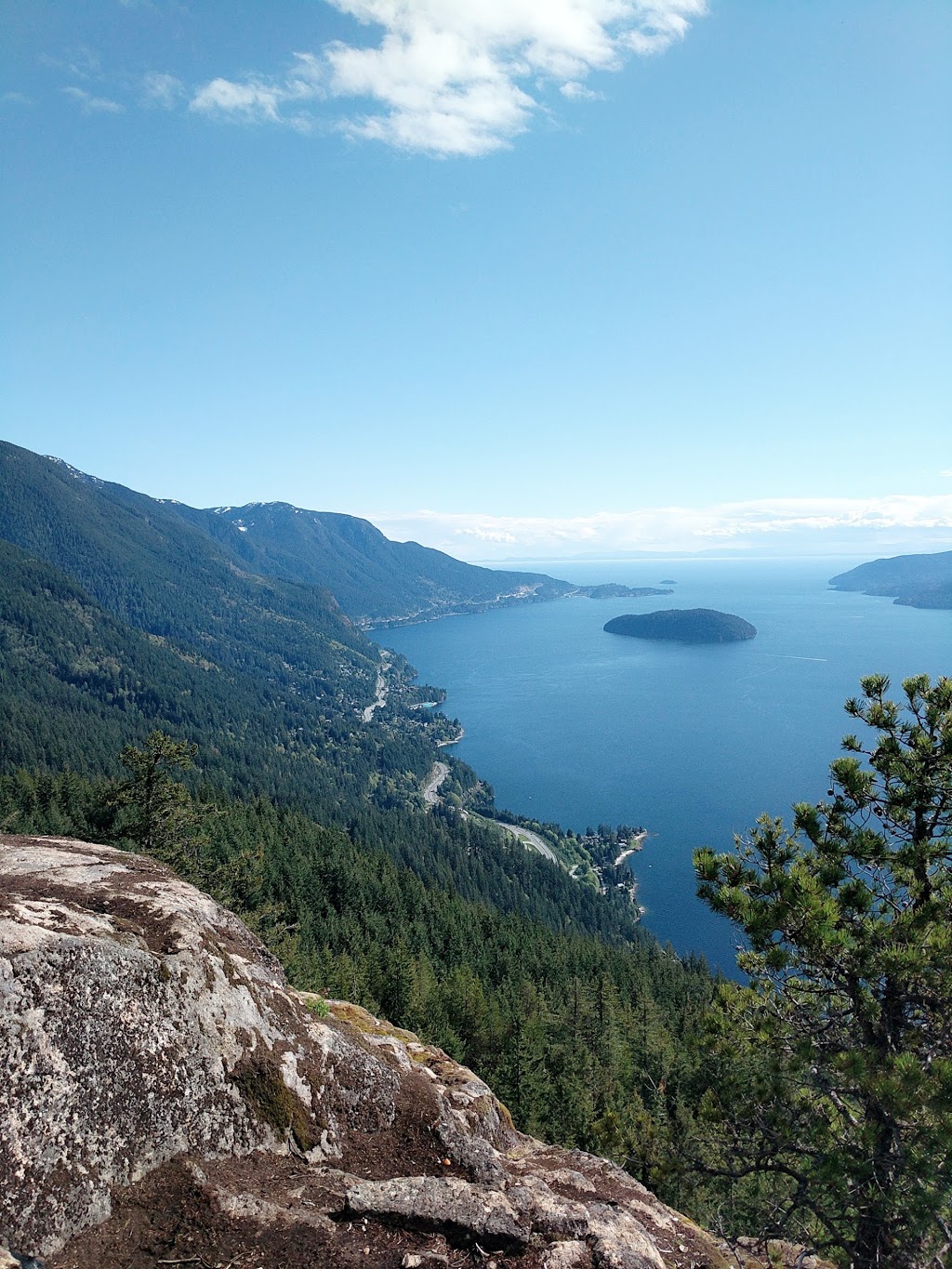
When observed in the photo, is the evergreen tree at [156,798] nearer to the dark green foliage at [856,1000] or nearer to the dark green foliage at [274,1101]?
the dark green foliage at [274,1101]

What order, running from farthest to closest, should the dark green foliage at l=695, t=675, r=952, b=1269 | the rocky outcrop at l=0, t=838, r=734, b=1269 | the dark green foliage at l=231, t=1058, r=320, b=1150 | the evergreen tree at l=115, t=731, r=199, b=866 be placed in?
the evergreen tree at l=115, t=731, r=199, b=866, the dark green foliage at l=231, t=1058, r=320, b=1150, the dark green foliage at l=695, t=675, r=952, b=1269, the rocky outcrop at l=0, t=838, r=734, b=1269

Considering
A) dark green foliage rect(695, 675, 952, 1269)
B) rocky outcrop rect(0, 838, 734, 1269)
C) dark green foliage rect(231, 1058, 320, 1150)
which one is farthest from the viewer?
dark green foliage rect(231, 1058, 320, 1150)

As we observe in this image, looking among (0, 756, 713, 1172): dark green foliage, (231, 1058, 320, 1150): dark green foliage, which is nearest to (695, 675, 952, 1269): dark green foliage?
(0, 756, 713, 1172): dark green foliage

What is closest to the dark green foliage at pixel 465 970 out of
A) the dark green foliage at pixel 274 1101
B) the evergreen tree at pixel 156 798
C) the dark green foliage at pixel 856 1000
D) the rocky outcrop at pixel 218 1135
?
the dark green foliage at pixel 274 1101

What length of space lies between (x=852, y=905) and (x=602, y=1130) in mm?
16531

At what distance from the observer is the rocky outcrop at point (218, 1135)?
6723mm

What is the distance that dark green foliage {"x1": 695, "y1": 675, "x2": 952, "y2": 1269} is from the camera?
25.3ft

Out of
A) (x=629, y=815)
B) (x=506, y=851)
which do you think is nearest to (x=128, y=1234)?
(x=506, y=851)

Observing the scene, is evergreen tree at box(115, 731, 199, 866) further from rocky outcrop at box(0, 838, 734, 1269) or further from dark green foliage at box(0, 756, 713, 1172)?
rocky outcrop at box(0, 838, 734, 1269)

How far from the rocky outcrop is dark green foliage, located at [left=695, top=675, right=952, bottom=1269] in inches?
96.2

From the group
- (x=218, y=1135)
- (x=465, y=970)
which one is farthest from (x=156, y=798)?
(x=465, y=970)

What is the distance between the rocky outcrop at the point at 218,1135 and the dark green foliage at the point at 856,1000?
2444 mm

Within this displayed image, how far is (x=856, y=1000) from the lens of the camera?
8.68 metres

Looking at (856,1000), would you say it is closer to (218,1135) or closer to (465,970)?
(218,1135)
